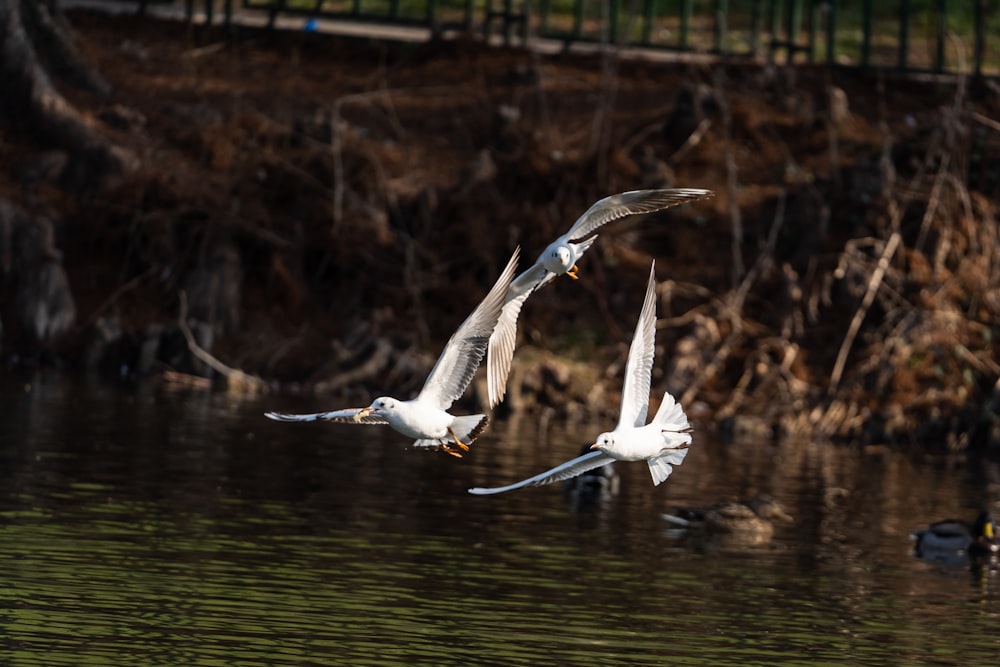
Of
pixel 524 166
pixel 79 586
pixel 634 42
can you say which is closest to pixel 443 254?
pixel 524 166

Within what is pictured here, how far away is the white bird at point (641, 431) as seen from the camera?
14609mm

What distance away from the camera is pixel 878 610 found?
699 inches

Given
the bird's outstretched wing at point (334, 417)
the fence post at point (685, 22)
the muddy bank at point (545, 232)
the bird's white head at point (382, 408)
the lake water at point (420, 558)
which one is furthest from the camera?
the fence post at point (685, 22)

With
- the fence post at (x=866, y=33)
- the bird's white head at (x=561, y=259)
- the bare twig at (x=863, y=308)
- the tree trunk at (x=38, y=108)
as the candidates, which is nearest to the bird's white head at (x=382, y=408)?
the bird's white head at (x=561, y=259)

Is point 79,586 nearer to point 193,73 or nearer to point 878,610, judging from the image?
point 878,610

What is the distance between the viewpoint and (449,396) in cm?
1474

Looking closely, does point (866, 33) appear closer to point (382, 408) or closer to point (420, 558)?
point (420, 558)

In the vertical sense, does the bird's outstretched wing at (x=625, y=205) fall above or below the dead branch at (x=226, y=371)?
above

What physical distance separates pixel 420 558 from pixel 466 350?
4690mm

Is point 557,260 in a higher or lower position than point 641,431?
higher

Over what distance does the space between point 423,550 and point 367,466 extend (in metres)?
6.69

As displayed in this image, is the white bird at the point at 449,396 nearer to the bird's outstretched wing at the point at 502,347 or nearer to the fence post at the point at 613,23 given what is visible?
the bird's outstretched wing at the point at 502,347

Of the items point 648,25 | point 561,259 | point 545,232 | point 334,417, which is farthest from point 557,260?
point 648,25

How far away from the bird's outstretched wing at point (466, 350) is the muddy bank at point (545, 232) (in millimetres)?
16779
